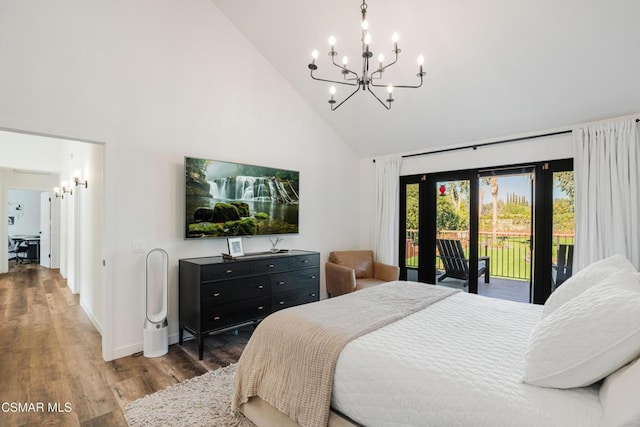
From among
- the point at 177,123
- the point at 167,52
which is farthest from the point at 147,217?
the point at 167,52

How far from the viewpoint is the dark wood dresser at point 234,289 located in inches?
121

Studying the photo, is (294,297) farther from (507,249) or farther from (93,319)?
(507,249)

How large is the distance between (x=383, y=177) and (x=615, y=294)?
4.25 meters

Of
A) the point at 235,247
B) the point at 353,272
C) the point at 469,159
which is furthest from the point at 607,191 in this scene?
the point at 235,247

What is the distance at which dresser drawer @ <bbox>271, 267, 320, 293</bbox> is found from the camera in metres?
3.73

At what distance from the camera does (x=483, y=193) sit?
4516 millimetres

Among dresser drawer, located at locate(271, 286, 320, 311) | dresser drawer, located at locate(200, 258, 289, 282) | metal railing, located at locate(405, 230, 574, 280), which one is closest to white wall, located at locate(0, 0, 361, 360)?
dresser drawer, located at locate(200, 258, 289, 282)

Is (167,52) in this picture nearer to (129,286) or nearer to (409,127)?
(129,286)

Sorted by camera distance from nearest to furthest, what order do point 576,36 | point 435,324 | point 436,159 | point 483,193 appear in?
point 435,324 → point 576,36 → point 483,193 → point 436,159

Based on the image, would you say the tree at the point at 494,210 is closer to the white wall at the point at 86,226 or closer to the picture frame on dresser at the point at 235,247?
the picture frame on dresser at the point at 235,247

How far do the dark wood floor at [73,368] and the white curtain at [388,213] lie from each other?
2.53 meters

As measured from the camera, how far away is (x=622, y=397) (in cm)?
96

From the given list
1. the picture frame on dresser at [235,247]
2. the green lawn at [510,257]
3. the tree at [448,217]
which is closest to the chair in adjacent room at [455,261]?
the green lawn at [510,257]

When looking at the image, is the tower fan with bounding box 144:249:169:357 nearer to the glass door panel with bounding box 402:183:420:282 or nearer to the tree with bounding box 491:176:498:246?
the glass door panel with bounding box 402:183:420:282
